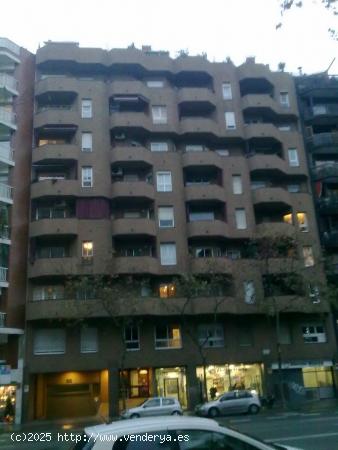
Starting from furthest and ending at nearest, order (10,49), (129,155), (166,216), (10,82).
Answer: (10,49) < (10,82) < (129,155) < (166,216)

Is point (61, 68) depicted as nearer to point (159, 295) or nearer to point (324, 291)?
point (159, 295)

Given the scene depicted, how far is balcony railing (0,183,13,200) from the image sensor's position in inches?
1340

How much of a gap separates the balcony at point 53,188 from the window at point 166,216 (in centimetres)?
670

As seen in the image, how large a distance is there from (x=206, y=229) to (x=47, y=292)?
1279 cm

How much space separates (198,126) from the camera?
128 feet

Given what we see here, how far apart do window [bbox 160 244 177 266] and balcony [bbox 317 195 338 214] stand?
13.9 meters

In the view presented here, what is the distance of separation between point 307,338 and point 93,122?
80.1 feet

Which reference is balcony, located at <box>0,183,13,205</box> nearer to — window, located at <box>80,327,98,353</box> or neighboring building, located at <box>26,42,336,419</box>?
neighboring building, located at <box>26,42,336,419</box>

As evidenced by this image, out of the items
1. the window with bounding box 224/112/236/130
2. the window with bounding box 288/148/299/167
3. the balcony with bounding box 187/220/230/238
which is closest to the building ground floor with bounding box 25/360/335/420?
the balcony with bounding box 187/220/230/238

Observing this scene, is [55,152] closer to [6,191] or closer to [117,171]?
[6,191]

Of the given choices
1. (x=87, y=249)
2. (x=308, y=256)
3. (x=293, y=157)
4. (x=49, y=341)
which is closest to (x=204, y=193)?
(x=293, y=157)

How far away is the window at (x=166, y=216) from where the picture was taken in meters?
35.8

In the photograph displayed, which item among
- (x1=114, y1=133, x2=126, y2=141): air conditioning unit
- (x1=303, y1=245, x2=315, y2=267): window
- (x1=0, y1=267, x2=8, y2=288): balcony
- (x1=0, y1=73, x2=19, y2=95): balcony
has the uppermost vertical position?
(x1=0, y1=73, x2=19, y2=95): balcony

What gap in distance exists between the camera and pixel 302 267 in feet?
115
